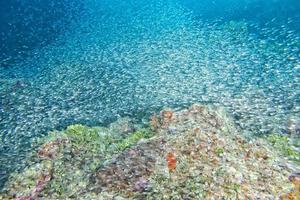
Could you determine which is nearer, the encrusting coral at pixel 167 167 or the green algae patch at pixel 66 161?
the encrusting coral at pixel 167 167

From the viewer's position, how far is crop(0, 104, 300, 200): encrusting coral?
53.8ft

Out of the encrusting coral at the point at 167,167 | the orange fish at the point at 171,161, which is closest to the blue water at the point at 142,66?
the encrusting coral at the point at 167,167

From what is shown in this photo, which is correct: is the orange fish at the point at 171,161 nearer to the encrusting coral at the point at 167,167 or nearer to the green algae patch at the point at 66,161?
the encrusting coral at the point at 167,167

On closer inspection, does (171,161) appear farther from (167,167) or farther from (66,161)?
(66,161)

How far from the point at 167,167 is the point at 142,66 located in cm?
2361

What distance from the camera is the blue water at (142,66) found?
29.2 metres

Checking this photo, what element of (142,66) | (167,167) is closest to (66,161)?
(167,167)

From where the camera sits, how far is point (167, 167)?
1795cm

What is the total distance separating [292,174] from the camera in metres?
16.9

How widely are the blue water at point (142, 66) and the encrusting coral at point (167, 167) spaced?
3057mm

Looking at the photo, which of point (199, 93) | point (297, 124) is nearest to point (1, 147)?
point (199, 93)

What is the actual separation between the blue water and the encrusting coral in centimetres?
A: 306

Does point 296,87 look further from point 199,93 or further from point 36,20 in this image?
point 36,20

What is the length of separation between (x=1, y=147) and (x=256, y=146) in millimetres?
17414
